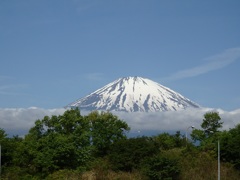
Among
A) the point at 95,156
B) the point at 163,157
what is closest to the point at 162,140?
the point at 95,156

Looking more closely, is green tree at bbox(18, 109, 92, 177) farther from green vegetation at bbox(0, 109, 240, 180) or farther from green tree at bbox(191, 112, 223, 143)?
green tree at bbox(191, 112, 223, 143)

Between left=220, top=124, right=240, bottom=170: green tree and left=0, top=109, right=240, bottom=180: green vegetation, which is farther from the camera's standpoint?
left=220, top=124, right=240, bottom=170: green tree

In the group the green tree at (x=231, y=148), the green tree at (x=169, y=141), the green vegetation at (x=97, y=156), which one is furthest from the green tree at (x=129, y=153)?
the green tree at (x=169, y=141)

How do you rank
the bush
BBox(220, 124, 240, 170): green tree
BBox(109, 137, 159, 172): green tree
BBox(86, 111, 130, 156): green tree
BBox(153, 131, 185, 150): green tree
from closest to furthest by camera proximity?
the bush
BBox(109, 137, 159, 172): green tree
BBox(220, 124, 240, 170): green tree
BBox(86, 111, 130, 156): green tree
BBox(153, 131, 185, 150): green tree

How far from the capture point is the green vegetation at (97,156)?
142 feet

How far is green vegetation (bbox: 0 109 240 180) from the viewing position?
43.3 meters

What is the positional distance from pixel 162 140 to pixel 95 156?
34.1 feet

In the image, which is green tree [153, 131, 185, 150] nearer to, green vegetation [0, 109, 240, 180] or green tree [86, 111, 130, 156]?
green vegetation [0, 109, 240, 180]

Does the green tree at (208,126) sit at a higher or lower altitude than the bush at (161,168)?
higher

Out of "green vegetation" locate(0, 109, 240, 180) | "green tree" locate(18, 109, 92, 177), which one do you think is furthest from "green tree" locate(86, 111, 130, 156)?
"green tree" locate(18, 109, 92, 177)

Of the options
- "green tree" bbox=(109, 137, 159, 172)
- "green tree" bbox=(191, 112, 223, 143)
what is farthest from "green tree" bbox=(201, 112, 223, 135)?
"green tree" bbox=(109, 137, 159, 172)

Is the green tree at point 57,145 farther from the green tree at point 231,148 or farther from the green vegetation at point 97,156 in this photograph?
the green tree at point 231,148

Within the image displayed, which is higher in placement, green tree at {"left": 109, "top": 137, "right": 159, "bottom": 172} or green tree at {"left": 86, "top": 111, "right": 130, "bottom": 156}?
green tree at {"left": 86, "top": 111, "right": 130, "bottom": 156}

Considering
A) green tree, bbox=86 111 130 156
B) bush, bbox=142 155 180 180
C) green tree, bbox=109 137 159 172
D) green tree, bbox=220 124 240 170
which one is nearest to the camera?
bush, bbox=142 155 180 180
